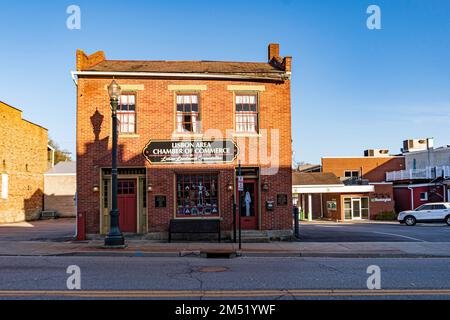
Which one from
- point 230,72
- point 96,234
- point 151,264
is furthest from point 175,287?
point 230,72

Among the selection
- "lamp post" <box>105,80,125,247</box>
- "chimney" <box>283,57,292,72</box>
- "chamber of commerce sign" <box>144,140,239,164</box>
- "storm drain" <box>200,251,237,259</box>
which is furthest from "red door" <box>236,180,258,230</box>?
"lamp post" <box>105,80,125,247</box>

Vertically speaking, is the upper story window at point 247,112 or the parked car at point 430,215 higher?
the upper story window at point 247,112

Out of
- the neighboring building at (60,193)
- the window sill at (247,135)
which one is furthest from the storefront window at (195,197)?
the neighboring building at (60,193)

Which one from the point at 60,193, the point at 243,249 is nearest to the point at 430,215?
the point at 243,249

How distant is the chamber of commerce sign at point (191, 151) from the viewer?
18.3m

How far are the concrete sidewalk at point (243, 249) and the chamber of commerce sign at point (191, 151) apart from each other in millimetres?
3603

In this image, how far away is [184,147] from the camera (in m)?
18.4

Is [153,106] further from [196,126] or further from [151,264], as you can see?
[151,264]

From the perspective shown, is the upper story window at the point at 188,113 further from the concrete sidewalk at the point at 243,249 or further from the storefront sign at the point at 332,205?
the storefront sign at the point at 332,205

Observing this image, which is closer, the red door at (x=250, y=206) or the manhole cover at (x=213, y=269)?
the manhole cover at (x=213, y=269)

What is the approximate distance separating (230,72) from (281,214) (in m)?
6.58

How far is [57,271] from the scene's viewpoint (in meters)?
10.8

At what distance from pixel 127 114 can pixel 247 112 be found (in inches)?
205
